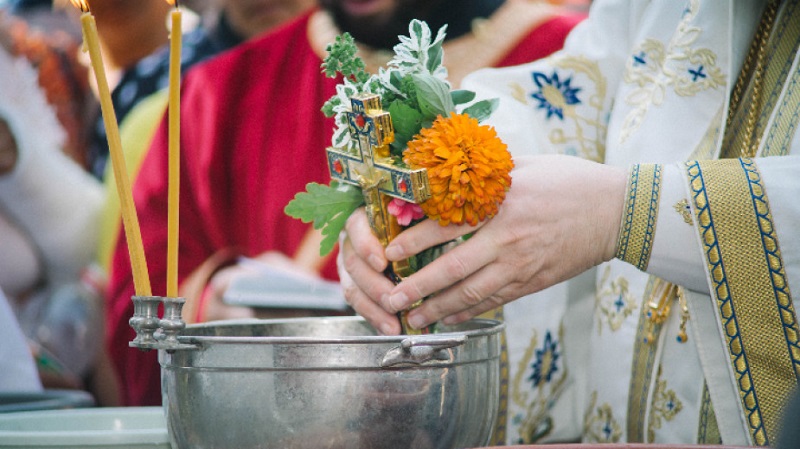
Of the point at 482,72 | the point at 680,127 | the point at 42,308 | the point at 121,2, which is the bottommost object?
the point at 42,308

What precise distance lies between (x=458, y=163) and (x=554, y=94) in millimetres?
554

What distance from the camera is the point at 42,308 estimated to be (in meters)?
1.58

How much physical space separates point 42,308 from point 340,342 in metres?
1.12

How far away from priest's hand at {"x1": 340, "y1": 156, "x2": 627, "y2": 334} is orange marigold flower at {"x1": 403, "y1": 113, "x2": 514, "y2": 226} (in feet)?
0.18

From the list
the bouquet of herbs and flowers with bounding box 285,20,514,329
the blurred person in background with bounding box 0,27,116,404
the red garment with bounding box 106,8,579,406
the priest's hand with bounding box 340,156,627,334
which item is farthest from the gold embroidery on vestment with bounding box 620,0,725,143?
the blurred person in background with bounding box 0,27,116,404

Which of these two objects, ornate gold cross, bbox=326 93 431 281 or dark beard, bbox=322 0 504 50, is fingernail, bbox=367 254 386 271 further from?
dark beard, bbox=322 0 504 50

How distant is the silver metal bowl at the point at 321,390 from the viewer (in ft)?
2.00

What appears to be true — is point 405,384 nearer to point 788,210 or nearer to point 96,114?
point 788,210

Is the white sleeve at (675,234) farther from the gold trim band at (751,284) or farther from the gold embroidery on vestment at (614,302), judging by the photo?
the gold embroidery on vestment at (614,302)

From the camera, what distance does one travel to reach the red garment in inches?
58.7

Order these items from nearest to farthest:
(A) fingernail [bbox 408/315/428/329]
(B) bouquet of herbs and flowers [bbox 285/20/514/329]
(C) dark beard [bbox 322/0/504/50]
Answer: (B) bouquet of herbs and flowers [bbox 285/20/514/329], (A) fingernail [bbox 408/315/428/329], (C) dark beard [bbox 322/0/504/50]

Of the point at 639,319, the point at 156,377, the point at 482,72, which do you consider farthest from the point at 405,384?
the point at 156,377

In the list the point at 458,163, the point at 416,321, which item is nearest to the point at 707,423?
the point at 416,321

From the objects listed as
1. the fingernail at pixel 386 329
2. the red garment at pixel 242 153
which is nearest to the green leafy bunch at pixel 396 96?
the fingernail at pixel 386 329
